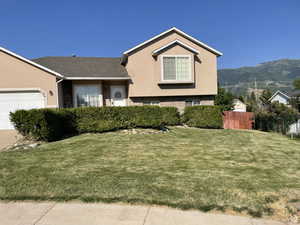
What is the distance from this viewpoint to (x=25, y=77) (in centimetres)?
1227

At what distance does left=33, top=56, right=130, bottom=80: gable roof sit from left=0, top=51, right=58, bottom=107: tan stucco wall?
5.68ft

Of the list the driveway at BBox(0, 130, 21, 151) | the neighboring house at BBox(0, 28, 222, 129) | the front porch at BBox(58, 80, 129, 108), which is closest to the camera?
the driveway at BBox(0, 130, 21, 151)

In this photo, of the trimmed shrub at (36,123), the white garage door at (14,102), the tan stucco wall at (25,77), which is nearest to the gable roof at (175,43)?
the tan stucco wall at (25,77)

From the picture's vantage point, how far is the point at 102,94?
1562cm

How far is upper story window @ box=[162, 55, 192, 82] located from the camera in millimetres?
15712

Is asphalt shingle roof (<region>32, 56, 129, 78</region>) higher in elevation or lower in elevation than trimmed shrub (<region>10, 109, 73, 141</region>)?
higher

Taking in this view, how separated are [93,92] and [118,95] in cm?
191

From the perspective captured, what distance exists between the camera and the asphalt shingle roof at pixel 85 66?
49.8 ft

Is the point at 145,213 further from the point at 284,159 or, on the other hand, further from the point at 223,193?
the point at 284,159

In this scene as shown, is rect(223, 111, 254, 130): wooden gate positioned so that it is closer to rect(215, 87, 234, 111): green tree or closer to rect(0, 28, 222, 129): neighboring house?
rect(0, 28, 222, 129): neighboring house

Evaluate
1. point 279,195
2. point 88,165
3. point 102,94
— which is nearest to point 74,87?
point 102,94

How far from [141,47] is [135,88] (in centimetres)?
308

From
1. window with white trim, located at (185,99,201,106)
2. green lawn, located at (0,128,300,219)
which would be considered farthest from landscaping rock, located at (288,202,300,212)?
window with white trim, located at (185,99,201,106)

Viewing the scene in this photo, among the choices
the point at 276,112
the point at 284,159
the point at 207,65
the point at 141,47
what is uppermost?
the point at 141,47
